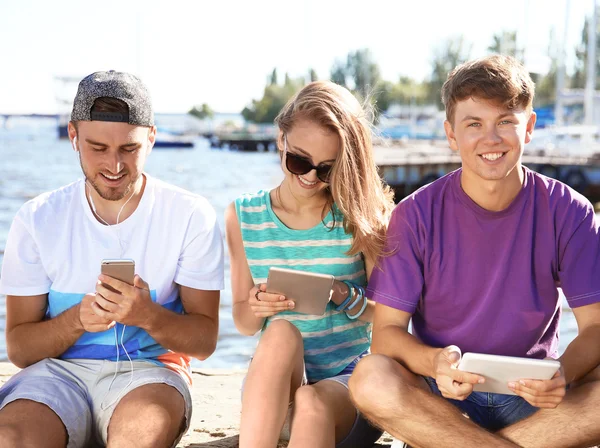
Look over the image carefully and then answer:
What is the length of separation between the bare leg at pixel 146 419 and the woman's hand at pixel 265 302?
19.5 inches

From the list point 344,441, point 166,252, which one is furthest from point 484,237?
point 166,252

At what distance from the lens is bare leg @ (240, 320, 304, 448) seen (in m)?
3.04

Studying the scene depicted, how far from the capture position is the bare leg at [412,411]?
Answer: 3.00m

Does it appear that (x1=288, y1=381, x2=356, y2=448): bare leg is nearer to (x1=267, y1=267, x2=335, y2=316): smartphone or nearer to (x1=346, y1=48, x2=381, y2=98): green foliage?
(x1=267, y1=267, x2=335, y2=316): smartphone

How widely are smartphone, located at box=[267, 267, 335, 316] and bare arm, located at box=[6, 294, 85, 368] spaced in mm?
791

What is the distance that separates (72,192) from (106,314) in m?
0.72

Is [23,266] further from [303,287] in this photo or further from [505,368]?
[505,368]

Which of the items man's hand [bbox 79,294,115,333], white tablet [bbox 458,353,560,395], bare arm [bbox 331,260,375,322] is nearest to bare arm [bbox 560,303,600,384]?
white tablet [bbox 458,353,560,395]

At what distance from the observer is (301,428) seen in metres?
3.04

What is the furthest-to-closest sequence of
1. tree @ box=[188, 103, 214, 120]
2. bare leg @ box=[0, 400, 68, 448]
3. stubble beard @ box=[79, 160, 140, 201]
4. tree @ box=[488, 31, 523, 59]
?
tree @ box=[188, 103, 214, 120] < tree @ box=[488, 31, 523, 59] < stubble beard @ box=[79, 160, 140, 201] < bare leg @ box=[0, 400, 68, 448]

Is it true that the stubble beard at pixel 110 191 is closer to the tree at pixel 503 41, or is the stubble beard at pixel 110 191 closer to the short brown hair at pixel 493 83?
the short brown hair at pixel 493 83

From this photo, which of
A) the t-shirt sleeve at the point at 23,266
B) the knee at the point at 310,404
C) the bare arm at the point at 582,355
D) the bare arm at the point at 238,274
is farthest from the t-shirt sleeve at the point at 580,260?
the t-shirt sleeve at the point at 23,266

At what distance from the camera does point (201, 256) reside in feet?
11.3

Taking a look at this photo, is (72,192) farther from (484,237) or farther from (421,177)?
(421,177)
